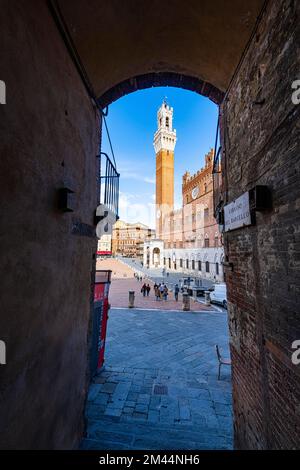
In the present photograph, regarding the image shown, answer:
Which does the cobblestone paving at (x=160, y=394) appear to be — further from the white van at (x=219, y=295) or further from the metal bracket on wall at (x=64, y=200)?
the white van at (x=219, y=295)

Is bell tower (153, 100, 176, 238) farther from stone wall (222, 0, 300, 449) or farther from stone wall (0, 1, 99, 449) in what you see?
stone wall (0, 1, 99, 449)

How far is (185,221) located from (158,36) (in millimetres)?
31572

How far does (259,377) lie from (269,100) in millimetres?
3187

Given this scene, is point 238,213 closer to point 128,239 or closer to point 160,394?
point 160,394

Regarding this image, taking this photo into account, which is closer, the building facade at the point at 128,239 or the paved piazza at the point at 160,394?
the paved piazza at the point at 160,394

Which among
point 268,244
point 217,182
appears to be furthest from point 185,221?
point 268,244

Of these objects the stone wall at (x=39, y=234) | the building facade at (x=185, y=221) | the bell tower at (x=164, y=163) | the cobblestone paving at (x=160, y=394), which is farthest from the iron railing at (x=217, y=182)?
the bell tower at (x=164, y=163)

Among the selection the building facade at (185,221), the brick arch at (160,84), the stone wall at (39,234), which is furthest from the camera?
the building facade at (185,221)

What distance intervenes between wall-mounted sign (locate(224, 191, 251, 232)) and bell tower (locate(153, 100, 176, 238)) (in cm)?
3840

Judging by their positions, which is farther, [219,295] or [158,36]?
[219,295]

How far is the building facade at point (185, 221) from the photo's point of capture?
1045 inches

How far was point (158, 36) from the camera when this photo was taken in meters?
3.36

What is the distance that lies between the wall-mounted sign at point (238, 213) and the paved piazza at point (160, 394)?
370cm

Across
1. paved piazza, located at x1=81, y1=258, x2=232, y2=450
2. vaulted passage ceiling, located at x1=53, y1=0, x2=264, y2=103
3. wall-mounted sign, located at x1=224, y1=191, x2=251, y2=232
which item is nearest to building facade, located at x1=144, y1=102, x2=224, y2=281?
paved piazza, located at x1=81, y1=258, x2=232, y2=450
